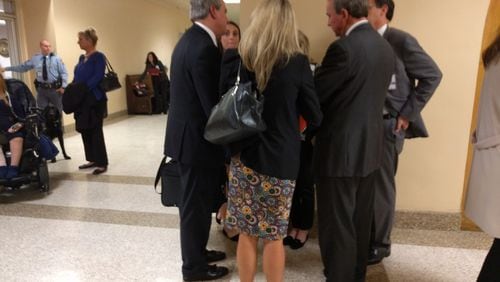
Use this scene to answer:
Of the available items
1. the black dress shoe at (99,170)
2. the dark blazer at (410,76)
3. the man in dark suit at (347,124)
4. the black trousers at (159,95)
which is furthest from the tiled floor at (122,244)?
the black trousers at (159,95)

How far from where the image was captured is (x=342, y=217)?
5.86ft

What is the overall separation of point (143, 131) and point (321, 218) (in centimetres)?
536

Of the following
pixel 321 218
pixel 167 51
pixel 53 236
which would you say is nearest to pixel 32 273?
pixel 53 236

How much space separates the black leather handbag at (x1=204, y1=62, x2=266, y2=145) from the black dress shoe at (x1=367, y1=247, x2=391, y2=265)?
1337 millimetres

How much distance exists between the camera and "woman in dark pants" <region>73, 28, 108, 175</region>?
3992mm

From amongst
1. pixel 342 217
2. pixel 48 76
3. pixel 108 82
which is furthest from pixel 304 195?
pixel 48 76

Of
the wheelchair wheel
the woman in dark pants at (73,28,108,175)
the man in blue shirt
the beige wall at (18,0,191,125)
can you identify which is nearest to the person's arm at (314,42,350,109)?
the wheelchair wheel

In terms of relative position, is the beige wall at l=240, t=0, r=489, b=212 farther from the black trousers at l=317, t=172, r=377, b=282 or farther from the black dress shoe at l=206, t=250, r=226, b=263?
the black dress shoe at l=206, t=250, r=226, b=263

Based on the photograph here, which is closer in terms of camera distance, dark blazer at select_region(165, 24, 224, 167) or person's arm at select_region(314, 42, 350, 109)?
person's arm at select_region(314, 42, 350, 109)

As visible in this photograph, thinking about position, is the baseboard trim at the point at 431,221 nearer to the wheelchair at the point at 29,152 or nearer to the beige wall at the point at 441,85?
the beige wall at the point at 441,85

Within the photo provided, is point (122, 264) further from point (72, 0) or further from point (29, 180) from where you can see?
point (72, 0)

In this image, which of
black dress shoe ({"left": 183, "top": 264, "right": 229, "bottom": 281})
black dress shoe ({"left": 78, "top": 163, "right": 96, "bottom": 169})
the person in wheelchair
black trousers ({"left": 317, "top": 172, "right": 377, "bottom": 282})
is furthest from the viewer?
black dress shoe ({"left": 78, "top": 163, "right": 96, "bottom": 169})

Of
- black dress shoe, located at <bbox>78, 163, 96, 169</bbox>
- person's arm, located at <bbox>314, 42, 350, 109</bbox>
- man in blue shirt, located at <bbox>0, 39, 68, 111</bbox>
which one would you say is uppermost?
person's arm, located at <bbox>314, 42, 350, 109</bbox>

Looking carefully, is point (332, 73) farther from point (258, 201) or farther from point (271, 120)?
point (258, 201)
